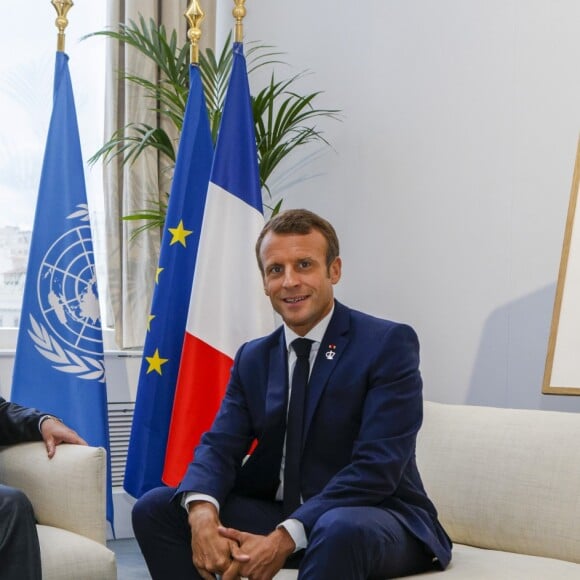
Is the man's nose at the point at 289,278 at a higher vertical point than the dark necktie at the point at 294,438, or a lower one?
higher

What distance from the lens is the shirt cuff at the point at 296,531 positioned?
206 centimetres

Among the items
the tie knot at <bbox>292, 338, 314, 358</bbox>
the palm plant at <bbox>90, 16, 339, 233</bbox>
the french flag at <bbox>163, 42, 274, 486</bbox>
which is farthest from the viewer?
the palm plant at <bbox>90, 16, 339, 233</bbox>

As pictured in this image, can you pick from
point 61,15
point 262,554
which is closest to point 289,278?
point 262,554

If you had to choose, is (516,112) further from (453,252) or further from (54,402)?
(54,402)

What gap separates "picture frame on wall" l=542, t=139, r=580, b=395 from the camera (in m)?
2.66

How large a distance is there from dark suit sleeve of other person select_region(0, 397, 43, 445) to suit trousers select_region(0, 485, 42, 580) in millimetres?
402

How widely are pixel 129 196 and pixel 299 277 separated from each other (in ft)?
7.43

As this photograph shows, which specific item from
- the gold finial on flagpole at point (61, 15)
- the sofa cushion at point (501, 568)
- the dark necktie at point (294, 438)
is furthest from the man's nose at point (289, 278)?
the gold finial on flagpole at point (61, 15)

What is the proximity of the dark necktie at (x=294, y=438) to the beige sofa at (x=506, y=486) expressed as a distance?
0.42 metres

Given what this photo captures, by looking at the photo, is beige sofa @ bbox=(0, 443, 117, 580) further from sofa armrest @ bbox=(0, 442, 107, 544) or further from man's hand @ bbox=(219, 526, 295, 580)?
man's hand @ bbox=(219, 526, 295, 580)

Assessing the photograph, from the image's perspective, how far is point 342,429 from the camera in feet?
7.49

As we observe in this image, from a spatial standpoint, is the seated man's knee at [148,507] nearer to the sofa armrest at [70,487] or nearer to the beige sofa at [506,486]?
the sofa armrest at [70,487]

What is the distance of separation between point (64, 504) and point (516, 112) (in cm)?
199

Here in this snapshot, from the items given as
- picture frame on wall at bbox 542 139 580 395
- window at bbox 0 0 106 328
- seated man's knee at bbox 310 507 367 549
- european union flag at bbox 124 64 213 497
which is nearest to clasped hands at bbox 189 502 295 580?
seated man's knee at bbox 310 507 367 549
